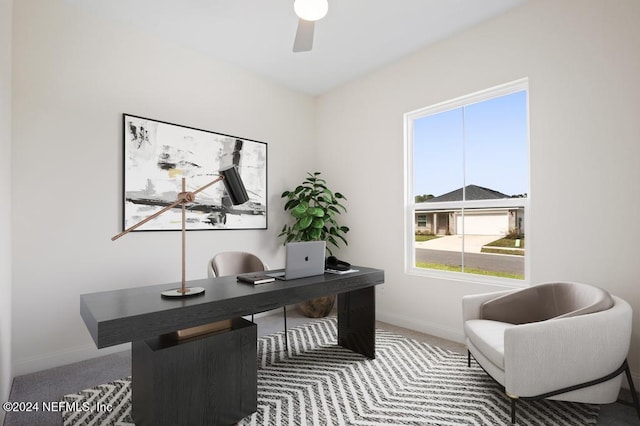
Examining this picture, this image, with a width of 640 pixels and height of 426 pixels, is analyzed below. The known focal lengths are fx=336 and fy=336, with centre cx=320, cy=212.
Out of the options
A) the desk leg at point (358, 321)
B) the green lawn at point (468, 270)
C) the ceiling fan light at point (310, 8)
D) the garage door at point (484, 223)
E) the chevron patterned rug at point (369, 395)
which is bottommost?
the chevron patterned rug at point (369, 395)

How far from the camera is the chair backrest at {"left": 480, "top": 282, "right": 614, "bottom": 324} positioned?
226 centimetres

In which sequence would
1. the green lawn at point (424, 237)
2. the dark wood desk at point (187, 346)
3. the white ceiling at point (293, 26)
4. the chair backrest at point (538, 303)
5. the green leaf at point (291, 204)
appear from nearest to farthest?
the dark wood desk at point (187, 346) → the chair backrest at point (538, 303) → the white ceiling at point (293, 26) → the green lawn at point (424, 237) → the green leaf at point (291, 204)

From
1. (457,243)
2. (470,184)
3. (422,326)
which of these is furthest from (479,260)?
(422,326)

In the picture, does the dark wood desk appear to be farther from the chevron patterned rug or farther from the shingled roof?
the shingled roof

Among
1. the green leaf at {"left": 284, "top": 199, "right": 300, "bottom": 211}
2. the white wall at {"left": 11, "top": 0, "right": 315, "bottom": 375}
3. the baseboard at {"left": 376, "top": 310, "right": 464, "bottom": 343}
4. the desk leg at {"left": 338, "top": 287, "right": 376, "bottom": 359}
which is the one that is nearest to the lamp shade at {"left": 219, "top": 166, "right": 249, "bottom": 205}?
the desk leg at {"left": 338, "top": 287, "right": 376, "bottom": 359}

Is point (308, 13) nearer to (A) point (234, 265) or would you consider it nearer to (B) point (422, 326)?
(A) point (234, 265)

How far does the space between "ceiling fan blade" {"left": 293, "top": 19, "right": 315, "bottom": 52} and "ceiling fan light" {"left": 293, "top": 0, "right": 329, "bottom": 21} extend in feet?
0.25

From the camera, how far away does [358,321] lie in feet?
9.42

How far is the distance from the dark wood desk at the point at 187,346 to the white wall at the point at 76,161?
1.11 metres

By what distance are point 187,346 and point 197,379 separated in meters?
0.19

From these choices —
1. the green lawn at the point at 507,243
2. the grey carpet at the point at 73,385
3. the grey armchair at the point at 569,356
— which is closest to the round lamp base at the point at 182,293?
the grey carpet at the point at 73,385

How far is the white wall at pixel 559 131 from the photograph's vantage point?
A: 2.30 m

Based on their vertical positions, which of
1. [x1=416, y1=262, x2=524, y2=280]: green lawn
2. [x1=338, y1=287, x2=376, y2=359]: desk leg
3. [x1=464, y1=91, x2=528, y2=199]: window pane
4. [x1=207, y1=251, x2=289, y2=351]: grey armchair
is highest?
[x1=464, y1=91, x2=528, y2=199]: window pane

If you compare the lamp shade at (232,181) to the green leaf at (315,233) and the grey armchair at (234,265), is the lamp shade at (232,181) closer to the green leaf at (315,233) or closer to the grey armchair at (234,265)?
the grey armchair at (234,265)
